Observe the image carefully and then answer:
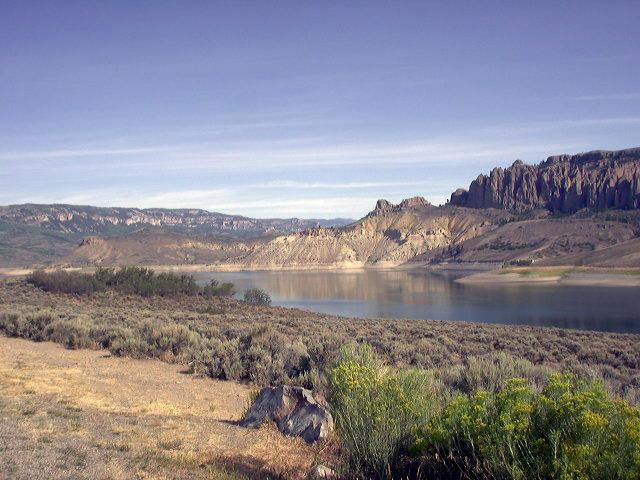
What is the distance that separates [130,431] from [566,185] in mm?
182075

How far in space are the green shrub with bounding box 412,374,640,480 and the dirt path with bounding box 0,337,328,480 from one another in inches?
62.0

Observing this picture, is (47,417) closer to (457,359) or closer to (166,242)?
(457,359)

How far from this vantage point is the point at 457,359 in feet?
44.1

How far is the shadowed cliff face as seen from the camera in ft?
516

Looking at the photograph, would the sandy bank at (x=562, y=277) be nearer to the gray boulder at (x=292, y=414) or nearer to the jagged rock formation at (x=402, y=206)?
the gray boulder at (x=292, y=414)

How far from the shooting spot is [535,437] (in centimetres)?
443

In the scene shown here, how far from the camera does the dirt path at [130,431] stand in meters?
5.85

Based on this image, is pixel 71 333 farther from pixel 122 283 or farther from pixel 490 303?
pixel 490 303

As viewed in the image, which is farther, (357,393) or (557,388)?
(357,393)

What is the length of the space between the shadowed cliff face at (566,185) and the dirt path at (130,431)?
6215 inches

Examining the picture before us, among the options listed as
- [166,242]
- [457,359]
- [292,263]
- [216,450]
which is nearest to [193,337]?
[457,359]

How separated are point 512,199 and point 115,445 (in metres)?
188

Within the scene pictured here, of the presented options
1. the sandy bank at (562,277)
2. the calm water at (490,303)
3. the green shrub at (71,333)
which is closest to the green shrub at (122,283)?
the calm water at (490,303)

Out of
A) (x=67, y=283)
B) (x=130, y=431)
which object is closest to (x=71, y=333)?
(x=130, y=431)
